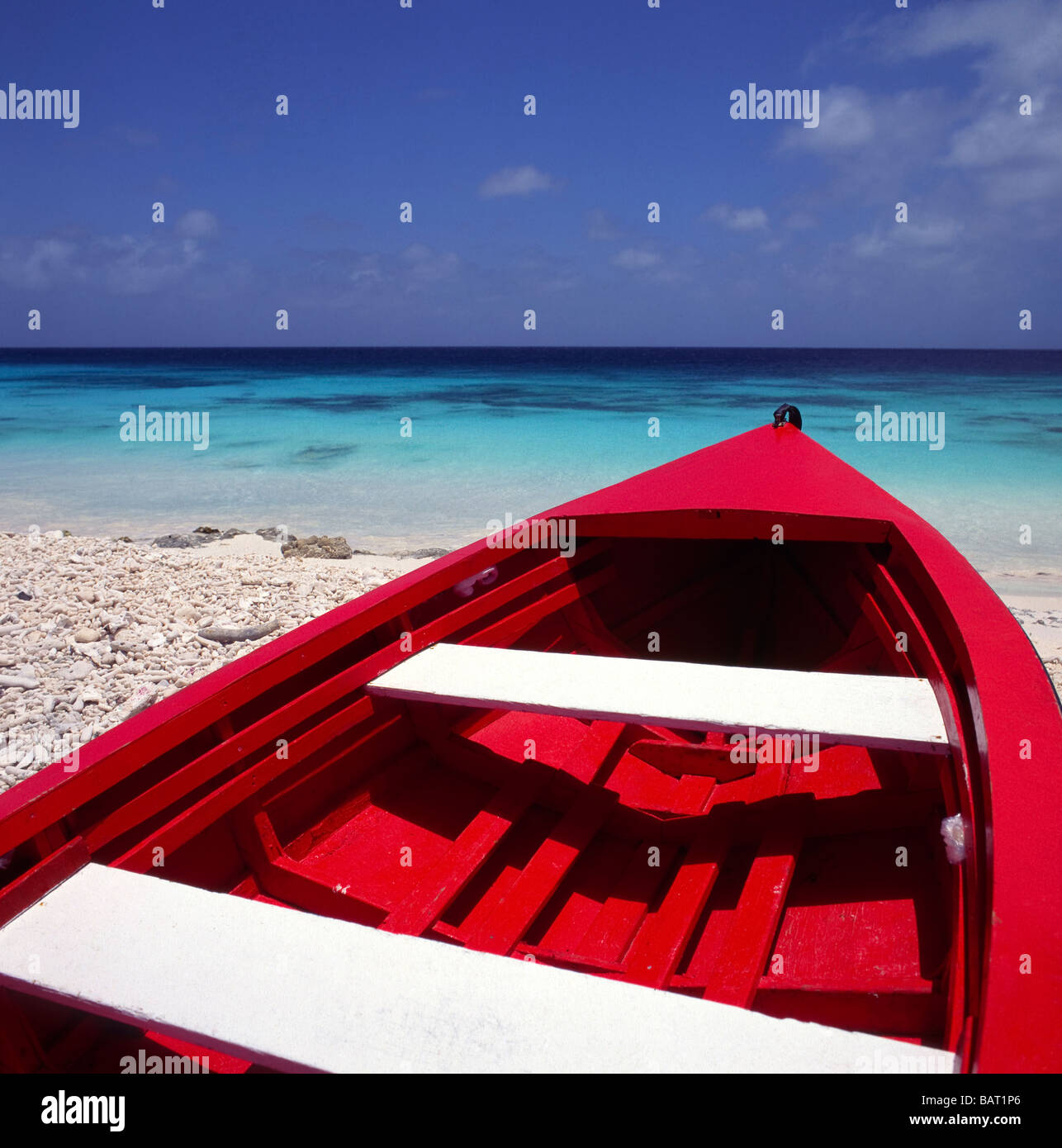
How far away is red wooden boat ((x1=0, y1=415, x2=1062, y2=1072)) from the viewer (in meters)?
1.44

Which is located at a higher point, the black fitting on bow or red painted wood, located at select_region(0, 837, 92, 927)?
the black fitting on bow

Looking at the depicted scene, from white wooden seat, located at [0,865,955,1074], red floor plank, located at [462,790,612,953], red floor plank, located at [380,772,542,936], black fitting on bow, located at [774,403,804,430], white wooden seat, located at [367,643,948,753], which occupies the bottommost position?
red floor plank, located at [462,790,612,953]

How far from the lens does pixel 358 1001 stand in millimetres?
1500

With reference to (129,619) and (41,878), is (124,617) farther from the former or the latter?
(41,878)

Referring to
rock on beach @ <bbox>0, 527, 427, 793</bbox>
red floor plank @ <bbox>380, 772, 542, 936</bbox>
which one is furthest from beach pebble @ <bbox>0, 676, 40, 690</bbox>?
red floor plank @ <bbox>380, 772, 542, 936</bbox>

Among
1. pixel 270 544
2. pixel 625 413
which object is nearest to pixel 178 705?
pixel 270 544

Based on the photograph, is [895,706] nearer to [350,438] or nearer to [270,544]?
[270,544]

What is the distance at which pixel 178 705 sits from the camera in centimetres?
214

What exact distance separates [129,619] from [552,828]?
4775 millimetres

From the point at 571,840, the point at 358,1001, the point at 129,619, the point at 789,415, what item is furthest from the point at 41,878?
the point at 789,415

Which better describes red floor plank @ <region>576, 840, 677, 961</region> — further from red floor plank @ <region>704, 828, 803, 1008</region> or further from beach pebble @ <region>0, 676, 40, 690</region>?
beach pebble @ <region>0, 676, 40, 690</region>

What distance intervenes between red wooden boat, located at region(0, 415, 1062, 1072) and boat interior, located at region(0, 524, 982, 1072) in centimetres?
1

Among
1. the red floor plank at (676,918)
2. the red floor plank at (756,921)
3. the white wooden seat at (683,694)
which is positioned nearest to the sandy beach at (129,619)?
the white wooden seat at (683,694)

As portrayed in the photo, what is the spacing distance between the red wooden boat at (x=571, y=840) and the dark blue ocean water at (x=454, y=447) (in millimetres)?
8566
